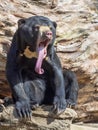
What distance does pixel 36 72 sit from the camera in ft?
15.3

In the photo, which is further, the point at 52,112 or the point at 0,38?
the point at 0,38

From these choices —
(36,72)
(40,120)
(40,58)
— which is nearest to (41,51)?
(40,58)

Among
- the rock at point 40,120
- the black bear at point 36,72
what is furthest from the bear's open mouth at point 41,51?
the rock at point 40,120

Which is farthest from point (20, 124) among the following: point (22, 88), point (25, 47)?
point (25, 47)

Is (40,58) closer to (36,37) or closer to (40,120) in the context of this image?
(36,37)

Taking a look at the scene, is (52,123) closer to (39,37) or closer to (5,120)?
(5,120)

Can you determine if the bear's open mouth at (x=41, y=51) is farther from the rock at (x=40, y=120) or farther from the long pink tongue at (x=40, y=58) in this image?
the rock at (x=40, y=120)

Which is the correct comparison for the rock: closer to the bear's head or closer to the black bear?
the black bear

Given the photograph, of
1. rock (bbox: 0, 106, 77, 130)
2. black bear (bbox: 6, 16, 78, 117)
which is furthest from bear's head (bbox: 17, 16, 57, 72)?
rock (bbox: 0, 106, 77, 130)

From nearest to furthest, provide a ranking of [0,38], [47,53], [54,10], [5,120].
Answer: [5,120]
[47,53]
[0,38]
[54,10]

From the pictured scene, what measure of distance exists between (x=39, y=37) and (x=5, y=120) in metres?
0.80

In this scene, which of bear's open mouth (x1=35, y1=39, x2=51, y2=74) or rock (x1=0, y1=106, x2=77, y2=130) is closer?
rock (x1=0, y1=106, x2=77, y2=130)

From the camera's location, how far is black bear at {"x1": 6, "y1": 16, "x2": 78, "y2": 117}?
4359 millimetres

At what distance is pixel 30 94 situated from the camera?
4684 mm
